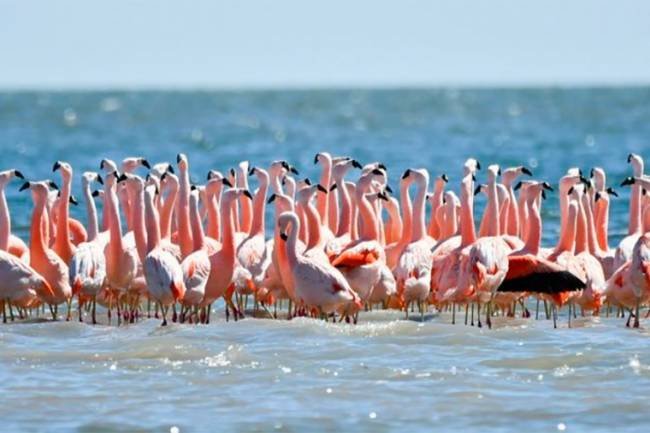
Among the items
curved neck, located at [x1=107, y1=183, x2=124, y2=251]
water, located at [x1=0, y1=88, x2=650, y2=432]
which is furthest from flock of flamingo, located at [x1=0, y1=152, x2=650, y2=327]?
water, located at [x1=0, y1=88, x2=650, y2=432]

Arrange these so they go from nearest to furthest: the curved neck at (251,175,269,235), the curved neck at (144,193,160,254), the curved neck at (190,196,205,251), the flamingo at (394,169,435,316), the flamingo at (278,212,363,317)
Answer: the flamingo at (278,212,363,317)
the flamingo at (394,169,435,316)
the curved neck at (144,193,160,254)
the curved neck at (190,196,205,251)
the curved neck at (251,175,269,235)

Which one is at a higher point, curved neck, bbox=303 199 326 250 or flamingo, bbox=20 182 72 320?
curved neck, bbox=303 199 326 250

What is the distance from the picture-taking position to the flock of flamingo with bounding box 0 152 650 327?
12.8 metres

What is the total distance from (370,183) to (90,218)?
241cm

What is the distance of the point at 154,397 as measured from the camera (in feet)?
34.3

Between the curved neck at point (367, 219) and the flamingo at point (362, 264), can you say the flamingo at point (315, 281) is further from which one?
the curved neck at point (367, 219)

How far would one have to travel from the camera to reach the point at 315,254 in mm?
13195

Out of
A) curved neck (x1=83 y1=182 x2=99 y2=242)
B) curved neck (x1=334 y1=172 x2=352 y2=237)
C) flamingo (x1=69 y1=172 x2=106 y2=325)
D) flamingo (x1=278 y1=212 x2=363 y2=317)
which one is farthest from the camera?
curved neck (x1=334 y1=172 x2=352 y2=237)

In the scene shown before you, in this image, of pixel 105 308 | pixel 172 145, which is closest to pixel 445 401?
pixel 105 308

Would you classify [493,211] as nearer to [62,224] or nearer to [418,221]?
[418,221]

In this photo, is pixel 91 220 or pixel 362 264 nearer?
pixel 362 264

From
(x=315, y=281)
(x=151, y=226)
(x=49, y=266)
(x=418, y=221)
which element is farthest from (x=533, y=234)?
(x=49, y=266)

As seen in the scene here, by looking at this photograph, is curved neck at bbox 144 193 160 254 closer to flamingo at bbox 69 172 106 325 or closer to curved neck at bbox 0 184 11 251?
flamingo at bbox 69 172 106 325

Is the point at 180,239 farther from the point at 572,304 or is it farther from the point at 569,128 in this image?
the point at 569,128
